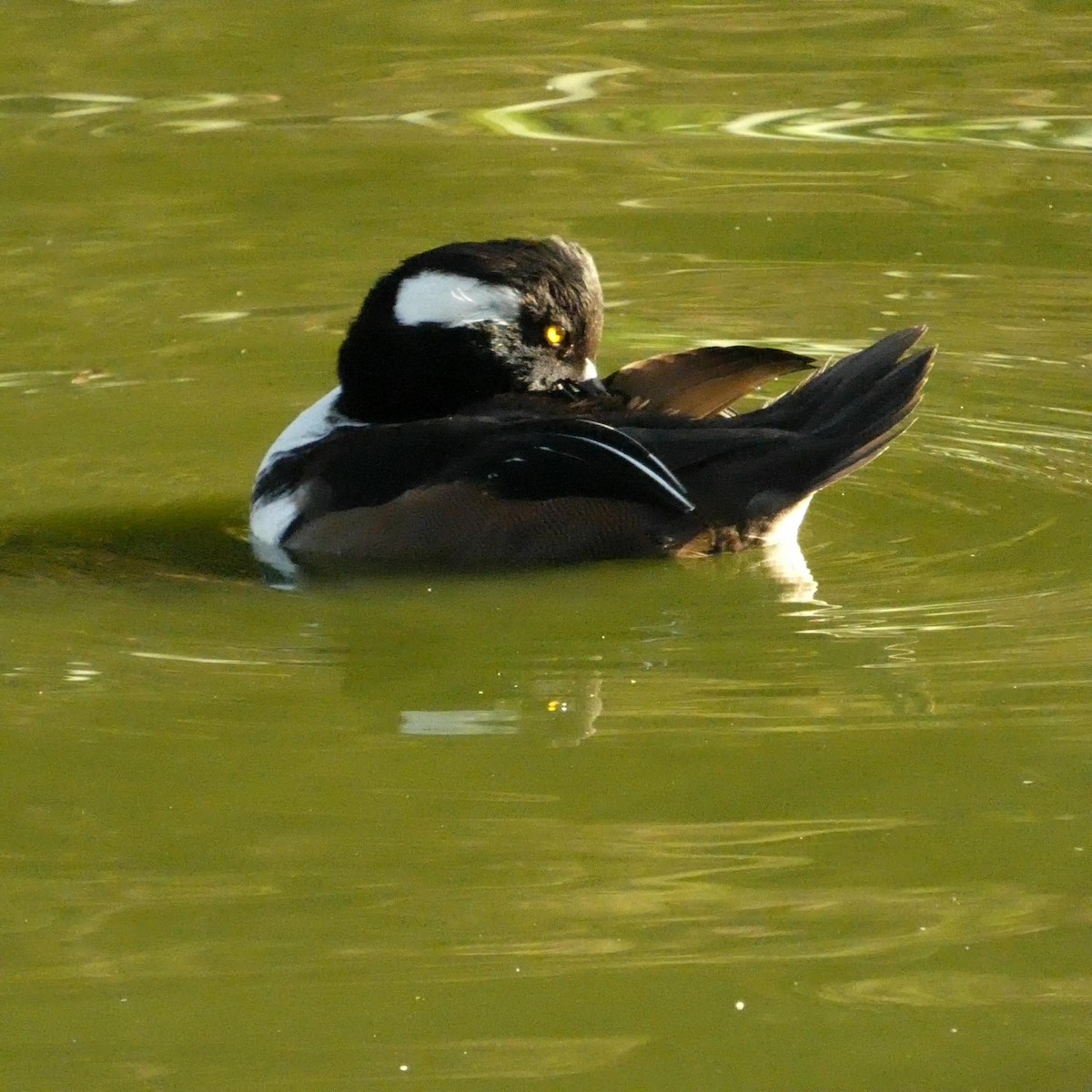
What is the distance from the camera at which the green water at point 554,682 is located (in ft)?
13.4

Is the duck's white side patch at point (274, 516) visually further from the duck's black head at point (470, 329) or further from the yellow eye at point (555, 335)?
the yellow eye at point (555, 335)

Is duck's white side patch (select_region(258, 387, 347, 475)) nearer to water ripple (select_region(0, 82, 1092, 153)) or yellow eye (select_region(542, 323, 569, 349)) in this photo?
yellow eye (select_region(542, 323, 569, 349))

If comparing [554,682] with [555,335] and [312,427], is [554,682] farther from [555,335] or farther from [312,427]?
[312,427]

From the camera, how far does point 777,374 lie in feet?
22.2

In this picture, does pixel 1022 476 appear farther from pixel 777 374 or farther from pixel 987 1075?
pixel 987 1075

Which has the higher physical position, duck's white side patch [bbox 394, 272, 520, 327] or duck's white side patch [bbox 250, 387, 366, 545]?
duck's white side patch [bbox 394, 272, 520, 327]

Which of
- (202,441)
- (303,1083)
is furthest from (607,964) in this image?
(202,441)

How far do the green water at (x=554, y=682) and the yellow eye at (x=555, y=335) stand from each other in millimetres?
724

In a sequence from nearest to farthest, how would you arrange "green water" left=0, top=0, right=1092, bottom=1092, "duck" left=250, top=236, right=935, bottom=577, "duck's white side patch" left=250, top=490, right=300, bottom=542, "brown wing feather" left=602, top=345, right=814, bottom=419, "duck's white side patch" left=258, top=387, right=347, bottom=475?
"green water" left=0, top=0, right=1092, bottom=1092 → "duck" left=250, top=236, right=935, bottom=577 → "brown wing feather" left=602, top=345, right=814, bottom=419 → "duck's white side patch" left=250, top=490, right=300, bottom=542 → "duck's white side patch" left=258, top=387, right=347, bottom=475

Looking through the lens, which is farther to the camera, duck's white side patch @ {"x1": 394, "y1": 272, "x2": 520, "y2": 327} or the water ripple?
the water ripple

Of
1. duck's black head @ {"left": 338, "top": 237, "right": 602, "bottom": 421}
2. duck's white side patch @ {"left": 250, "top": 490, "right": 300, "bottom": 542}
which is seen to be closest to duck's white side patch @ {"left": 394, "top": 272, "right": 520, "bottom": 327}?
duck's black head @ {"left": 338, "top": 237, "right": 602, "bottom": 421}

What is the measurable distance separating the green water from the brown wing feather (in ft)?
1.74

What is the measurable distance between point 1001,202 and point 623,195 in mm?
1776

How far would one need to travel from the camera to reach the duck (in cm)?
648
